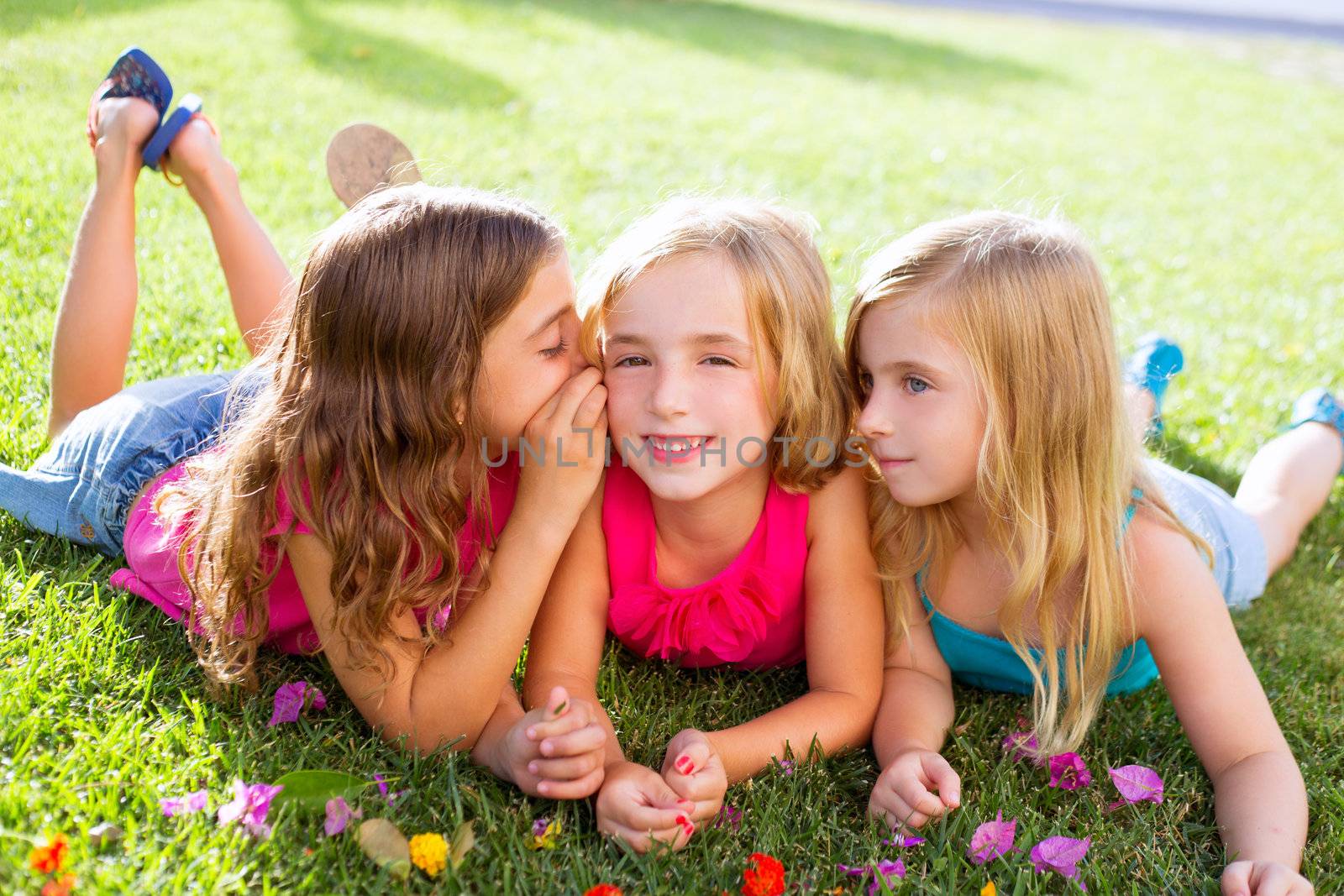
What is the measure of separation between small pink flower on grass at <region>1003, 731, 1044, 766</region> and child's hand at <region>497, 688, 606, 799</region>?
2.99ft

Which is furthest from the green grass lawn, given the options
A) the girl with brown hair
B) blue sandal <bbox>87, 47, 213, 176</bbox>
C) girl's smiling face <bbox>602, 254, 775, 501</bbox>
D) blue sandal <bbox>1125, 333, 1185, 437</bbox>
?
blue sandal <bbox>87, 47, 213, 176</bbox>

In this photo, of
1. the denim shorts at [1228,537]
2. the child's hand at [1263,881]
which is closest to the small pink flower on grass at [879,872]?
the child's hand at [1263,881]

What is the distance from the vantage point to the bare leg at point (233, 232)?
3.37m

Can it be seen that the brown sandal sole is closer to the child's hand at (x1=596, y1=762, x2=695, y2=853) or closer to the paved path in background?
the child's hand at (x1=596, y1=762, x2=695, y2=853)

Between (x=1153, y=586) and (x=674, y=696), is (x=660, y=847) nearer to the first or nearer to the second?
(x=674, y=696)

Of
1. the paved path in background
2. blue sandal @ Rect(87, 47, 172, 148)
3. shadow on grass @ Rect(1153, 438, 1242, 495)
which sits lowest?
shadow on grass @ Rect(1153, 438, 1242, 495)

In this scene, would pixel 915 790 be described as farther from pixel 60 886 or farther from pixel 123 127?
pixel 123 127

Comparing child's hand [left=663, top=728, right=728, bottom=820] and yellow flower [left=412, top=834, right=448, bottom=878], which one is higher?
child's hand [left=663, top=728, right=728, bottom=820]

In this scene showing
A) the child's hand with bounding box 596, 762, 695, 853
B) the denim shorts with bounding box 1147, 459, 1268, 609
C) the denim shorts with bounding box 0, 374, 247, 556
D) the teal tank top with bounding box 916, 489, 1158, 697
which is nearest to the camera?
the child's hand with bounding box 596, 762, 695, 853

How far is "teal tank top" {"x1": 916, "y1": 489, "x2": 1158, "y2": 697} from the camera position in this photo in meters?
2.60

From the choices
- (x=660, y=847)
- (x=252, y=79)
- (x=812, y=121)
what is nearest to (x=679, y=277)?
(x=660, y=847)

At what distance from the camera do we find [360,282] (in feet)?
7.32

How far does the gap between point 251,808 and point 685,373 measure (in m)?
1.11

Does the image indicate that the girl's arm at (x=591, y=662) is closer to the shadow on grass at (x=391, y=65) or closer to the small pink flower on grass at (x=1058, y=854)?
the small pink flower on grass at (x=1058, y=854)
